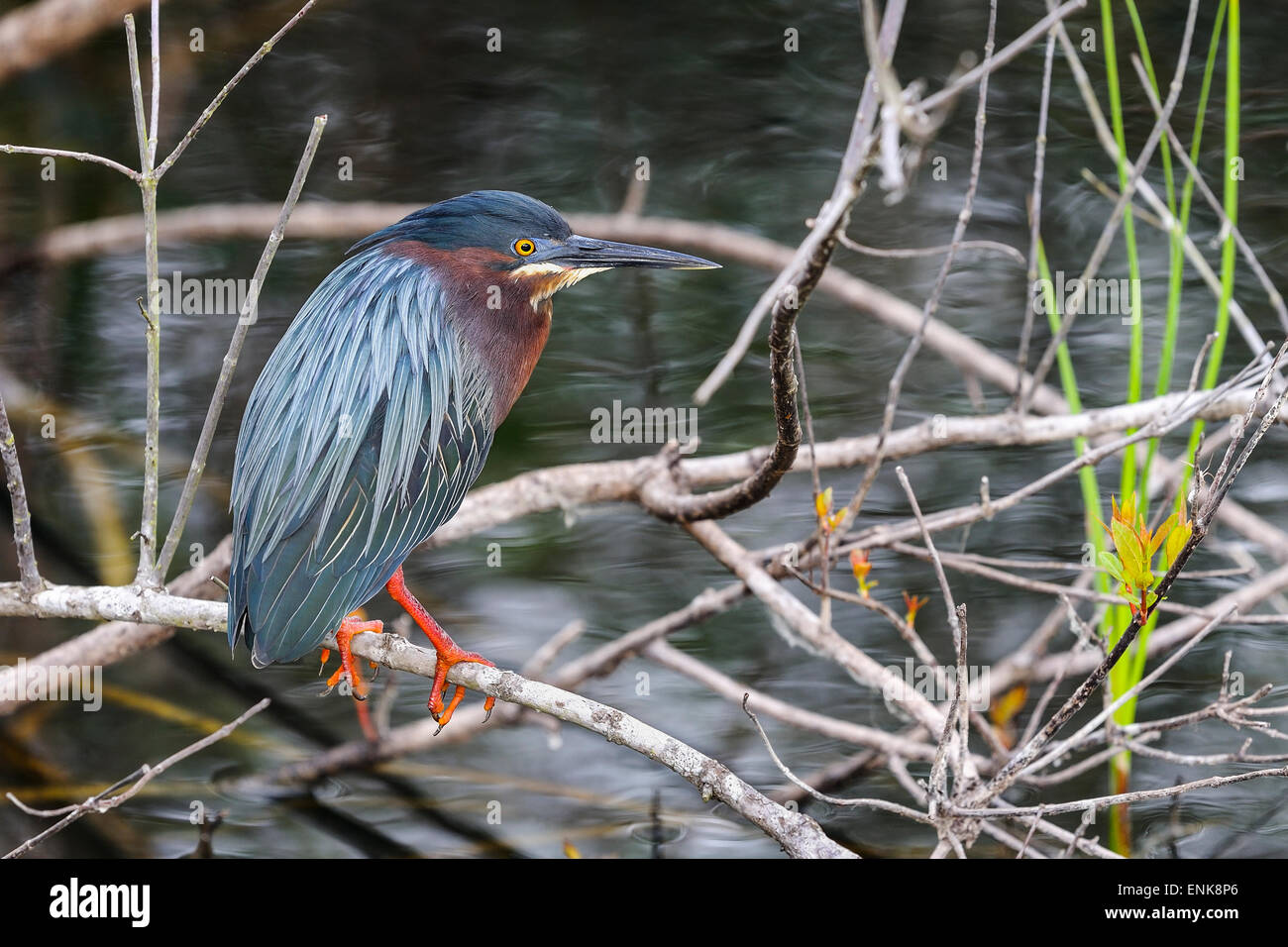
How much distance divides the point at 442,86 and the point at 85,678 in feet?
7.96


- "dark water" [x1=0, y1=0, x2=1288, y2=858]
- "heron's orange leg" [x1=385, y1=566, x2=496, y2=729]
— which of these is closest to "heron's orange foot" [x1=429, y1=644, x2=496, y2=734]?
"heron's orange leg" [x1=385, y1=566, x2=496, y2=729]

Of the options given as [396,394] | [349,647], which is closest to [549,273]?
[396,394]

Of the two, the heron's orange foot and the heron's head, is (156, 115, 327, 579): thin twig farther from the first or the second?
the heron's orange foot

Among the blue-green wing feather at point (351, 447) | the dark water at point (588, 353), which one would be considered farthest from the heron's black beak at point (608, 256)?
the dark water at point (588, 353)

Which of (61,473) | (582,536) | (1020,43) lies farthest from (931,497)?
(61,473)

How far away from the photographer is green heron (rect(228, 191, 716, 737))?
161cm

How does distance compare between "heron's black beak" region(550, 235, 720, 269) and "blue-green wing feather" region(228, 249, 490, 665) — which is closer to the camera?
"blue-green wing feather" region(228, 249, 490, 665)

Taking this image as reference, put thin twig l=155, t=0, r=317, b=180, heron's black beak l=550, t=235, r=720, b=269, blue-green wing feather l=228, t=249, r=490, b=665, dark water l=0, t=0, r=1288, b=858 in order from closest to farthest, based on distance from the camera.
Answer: thin twig l=155, t=0, r=317, b=180, blue-green wing feather l=228, t=249, r=490, b=665, heron's black beak l=550, t=235, r=720, b=269, dark water l=0, t=0, r=1288, b=858

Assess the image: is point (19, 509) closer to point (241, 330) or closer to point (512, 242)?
point (241, 330)

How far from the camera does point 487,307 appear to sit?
Answer: 177cm

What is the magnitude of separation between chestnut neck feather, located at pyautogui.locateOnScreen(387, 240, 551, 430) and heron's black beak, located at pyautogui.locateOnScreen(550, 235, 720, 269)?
7 centimetres

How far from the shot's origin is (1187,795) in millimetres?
2389

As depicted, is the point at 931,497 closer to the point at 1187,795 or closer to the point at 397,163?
the point at 1187,795

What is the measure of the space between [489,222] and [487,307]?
0.14m
